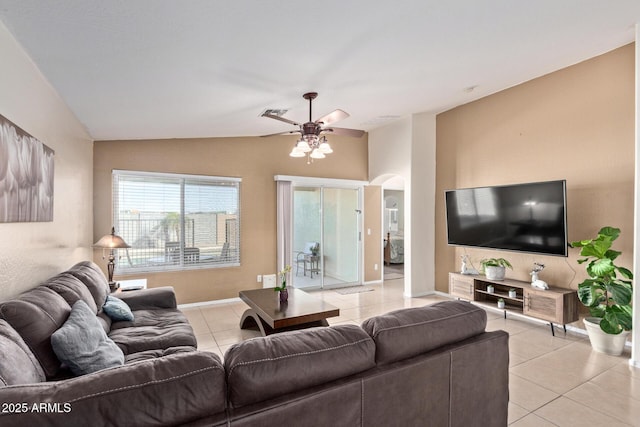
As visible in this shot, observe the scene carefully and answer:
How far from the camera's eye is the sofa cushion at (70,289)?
2.30 m

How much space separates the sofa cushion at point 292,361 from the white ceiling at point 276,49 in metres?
1.79

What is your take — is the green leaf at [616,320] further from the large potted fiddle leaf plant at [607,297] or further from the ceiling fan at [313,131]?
the ceiling fan at [313,131]

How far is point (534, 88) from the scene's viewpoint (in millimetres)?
4355

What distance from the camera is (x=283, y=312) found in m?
3.35

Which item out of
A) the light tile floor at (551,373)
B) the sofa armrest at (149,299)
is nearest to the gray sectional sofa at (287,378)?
the light tile floor at (551,373)

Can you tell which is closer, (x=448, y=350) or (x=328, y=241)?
(x=448, y=350)

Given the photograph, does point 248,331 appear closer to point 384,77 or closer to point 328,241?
point 328,241

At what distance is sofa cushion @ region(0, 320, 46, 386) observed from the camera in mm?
1283

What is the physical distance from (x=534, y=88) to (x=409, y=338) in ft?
14.5

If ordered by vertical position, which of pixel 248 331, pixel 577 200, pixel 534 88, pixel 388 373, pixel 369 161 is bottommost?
pixel 248 331

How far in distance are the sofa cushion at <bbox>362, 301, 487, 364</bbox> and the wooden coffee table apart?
1736 mm

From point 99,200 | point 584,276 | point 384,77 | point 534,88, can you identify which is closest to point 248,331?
point 99,200

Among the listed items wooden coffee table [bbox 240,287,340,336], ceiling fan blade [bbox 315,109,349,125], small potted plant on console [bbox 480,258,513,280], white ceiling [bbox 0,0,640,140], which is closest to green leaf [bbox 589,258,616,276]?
small potted plant on console [bbox 480,258,513,280]

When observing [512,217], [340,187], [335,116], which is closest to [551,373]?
[512,217]
